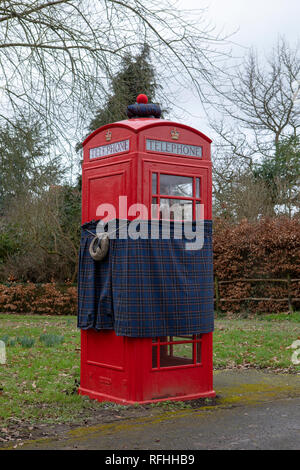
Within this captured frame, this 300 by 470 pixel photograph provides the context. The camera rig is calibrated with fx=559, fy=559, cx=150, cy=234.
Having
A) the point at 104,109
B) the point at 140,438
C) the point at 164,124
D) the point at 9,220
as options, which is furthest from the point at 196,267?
the point at 9,220

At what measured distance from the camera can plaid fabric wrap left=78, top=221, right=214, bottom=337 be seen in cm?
590

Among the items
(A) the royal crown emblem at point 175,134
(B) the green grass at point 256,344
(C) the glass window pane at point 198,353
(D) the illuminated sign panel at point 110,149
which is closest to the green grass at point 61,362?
(B) the green grass at point 256,344

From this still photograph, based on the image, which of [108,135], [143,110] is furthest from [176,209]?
[143,110]

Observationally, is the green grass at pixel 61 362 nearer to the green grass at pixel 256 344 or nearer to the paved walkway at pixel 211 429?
the green grass at pixel 256 344

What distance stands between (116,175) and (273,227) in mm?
11176

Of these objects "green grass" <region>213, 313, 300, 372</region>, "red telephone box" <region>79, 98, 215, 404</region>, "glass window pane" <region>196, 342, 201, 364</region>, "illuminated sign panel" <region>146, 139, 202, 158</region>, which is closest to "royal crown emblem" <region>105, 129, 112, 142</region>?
"red telephone box" <region>79, 98, 215, 404</region>

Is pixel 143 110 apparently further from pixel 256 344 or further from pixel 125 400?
Result: pixel 256 344

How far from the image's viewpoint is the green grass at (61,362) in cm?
593

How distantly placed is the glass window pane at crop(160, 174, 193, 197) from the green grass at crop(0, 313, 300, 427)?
8.00 feet

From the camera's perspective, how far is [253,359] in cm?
895

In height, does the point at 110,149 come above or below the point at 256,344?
above

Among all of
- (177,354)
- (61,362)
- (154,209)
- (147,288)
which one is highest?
(154,209)

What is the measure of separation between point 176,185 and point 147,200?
18.8 inches

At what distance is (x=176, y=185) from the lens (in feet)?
20.4
